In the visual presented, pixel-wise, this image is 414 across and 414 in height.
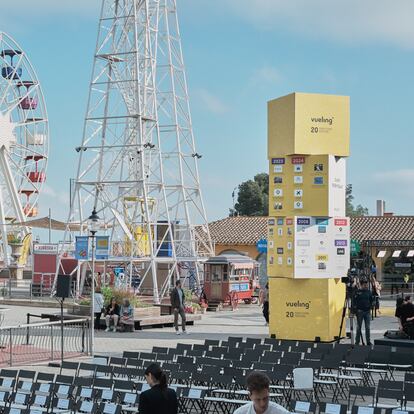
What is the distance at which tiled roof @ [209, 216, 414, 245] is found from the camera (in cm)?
6456

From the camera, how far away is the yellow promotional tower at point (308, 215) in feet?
91.9

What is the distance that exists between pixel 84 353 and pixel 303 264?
731 cm

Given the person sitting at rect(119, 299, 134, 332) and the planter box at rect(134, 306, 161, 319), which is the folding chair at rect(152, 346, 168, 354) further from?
the planter box at rect(134, 306, 161, 319)

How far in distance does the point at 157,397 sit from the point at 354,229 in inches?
2288

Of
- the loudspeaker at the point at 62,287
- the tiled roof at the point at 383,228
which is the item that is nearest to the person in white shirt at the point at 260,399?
the loudspeaker at the point at 62,287

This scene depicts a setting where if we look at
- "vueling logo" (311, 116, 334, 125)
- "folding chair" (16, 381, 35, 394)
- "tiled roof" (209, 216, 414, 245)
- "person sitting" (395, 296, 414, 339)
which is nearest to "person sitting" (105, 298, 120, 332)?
"vueling logo" (311, 116, 334, 125)

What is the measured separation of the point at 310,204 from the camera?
2811cm

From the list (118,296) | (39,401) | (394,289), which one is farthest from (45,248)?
(39,401)

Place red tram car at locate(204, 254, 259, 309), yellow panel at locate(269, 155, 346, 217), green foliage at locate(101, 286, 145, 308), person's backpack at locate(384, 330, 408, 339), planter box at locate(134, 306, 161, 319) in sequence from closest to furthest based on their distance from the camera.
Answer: person's backpack at locate(384, 330, 408, 339)
yellow panel at locate(269, 155, 346, 217)
green foliage at locate(101, 286, 145, 308)
planter box at locate(134, 306, 161, 319)
red tram car at locate(204, 254, 259, 309)

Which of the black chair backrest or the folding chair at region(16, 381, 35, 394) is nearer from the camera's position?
the black chair backrest

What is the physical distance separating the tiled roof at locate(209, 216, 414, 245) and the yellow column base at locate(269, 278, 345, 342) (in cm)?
3601

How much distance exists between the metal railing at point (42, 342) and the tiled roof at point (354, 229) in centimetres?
4012

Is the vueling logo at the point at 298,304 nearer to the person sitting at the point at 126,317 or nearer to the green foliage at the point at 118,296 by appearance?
the person sitting at the point at 126,317

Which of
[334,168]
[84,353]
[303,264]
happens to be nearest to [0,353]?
[84,353]
